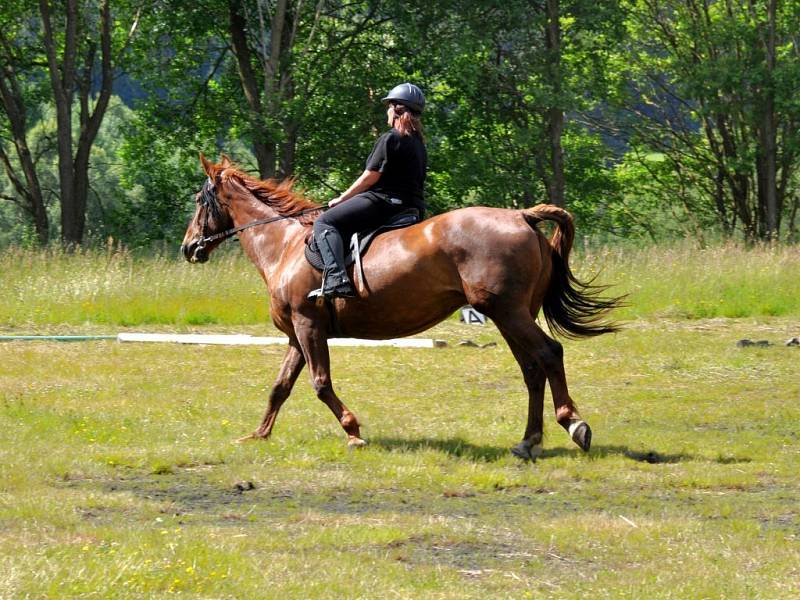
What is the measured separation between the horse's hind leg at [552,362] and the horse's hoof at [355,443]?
1.42 m

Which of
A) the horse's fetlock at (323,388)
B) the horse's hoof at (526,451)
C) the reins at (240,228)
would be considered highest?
the reins at (240,228)

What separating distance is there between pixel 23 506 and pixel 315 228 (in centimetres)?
346

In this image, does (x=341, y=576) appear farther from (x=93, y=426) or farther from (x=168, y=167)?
(x=168, y=167)

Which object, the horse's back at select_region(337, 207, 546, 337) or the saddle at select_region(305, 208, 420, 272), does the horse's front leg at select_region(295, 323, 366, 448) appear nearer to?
the horse's back at select_region(337, 207, 546, 337)

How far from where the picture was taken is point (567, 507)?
8477mm

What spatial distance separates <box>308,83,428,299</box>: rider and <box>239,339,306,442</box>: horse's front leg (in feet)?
2.22

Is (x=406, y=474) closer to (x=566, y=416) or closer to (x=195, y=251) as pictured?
(x=566, y=416)

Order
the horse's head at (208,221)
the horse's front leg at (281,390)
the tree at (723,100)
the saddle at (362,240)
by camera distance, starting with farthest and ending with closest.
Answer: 1. the tree at (723,100)
2. the horse's head at (208,221)
3. the horse's front leg at (281,390)
4. the saddle at (362,240)

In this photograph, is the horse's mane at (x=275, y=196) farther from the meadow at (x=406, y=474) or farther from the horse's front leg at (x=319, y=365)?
the meadow at (x=406, y=474)

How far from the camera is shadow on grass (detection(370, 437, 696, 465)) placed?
1009cm

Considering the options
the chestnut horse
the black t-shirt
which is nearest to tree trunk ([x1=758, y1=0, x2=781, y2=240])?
the chestnut horse

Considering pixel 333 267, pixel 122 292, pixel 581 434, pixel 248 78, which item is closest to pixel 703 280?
pixel 122 292

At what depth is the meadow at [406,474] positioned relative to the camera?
6602mm

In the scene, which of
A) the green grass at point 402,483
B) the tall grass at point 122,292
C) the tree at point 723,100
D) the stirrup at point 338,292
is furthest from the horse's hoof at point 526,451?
the tree at point 723,100
